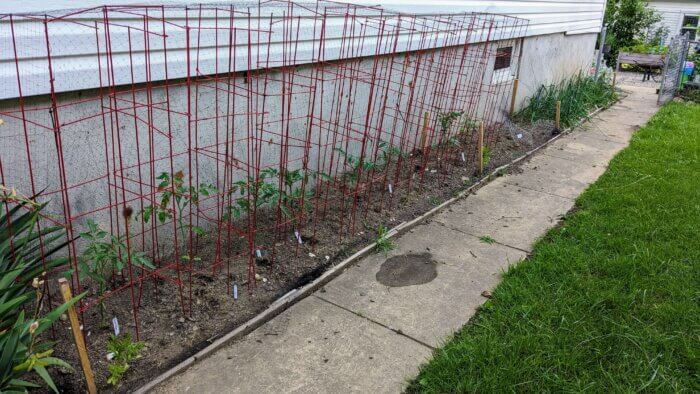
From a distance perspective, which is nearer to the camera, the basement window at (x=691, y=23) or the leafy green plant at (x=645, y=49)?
the leafy green plant at (x=645, y=49)

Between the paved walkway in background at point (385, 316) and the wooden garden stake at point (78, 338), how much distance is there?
0.35 m

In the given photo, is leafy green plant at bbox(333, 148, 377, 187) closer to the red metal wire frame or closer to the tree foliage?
the red metal wire frame

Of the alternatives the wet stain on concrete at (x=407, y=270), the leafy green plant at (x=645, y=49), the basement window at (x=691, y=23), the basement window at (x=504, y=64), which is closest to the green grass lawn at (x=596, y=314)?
the wet stain on concrete at (x=407, y=270)

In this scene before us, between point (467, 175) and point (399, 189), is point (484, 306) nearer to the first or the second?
point (399, 189)

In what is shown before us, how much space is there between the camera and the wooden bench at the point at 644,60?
1514cm

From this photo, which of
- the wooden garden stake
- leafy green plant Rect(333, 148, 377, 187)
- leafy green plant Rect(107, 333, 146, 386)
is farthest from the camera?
leafy green plant Rect(333, 148, 377, 187)

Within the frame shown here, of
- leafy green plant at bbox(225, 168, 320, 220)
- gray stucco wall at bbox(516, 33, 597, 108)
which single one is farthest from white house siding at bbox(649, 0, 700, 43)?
leafy green plant at bbox(225, 168, 320, 220)

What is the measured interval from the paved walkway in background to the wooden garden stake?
13.9 inches

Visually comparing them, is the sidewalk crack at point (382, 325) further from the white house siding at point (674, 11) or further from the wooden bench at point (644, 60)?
the white house siding at point (674, 11)

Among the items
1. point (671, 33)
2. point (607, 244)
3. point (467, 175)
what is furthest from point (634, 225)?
point (671, 33)

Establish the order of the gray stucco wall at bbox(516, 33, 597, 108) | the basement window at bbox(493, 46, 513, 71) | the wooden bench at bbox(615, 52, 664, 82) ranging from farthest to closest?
the wooden bench at bbox(615, 52, 664, 82), the gray stucco wall at bbox(516, 33, 597, 108), the basement window at bbox(493, 46, 513, 71)

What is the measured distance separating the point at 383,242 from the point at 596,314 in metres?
1.68

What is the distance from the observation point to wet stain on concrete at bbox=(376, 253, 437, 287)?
4070mm

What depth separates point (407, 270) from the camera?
4238mm
